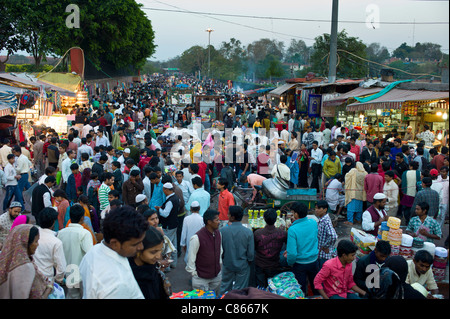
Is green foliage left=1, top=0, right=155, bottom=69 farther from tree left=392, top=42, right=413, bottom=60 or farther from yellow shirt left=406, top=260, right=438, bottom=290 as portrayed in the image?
tree left=392, top=42, right=413, bottom=60

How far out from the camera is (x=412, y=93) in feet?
41.3

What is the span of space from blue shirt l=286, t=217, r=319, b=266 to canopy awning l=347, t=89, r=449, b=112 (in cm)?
784

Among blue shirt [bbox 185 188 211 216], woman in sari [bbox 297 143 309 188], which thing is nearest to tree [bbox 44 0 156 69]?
woman in sari [bbox 297 143 309 188]

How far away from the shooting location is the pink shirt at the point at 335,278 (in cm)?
427

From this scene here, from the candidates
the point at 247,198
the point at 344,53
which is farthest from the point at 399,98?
the point at 344,53

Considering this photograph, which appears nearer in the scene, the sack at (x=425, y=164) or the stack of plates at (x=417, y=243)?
the stack of plates at (x=417, y=243)

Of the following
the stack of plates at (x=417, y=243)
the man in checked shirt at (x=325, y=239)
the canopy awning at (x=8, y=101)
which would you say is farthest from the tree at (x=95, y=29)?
the stack of plates at (x=417, y=243)

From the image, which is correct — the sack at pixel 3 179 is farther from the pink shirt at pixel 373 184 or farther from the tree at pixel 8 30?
the tree at pixel 8 30

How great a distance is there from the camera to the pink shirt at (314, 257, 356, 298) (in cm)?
427

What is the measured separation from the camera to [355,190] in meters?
8.31

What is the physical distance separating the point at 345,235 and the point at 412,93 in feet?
22.2

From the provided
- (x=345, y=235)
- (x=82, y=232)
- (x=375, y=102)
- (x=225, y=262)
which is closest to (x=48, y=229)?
(x=82, y=232)

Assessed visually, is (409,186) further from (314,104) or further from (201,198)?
(314,104)

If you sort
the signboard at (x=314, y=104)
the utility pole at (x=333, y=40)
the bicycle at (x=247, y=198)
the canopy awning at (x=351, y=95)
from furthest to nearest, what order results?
the utility pole at (x=333, y=40) → the signboard at (x=314, y=104) → the canopy awning at (x=351, y=95) → the bicycle at (x=247, y=198)
